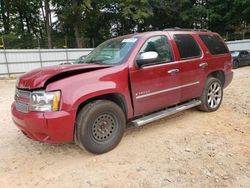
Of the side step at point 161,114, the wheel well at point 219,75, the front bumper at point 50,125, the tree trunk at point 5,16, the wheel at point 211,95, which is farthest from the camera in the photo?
the tree trunk at point 5,16

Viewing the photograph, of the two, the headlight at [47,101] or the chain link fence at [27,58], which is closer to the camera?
the headlight at [47,101]

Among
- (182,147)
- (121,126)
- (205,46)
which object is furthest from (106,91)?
(205,46)

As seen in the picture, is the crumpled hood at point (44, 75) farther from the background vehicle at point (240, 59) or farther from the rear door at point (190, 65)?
the background vehicle at point (240, 59)

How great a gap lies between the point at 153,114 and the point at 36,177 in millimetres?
2197

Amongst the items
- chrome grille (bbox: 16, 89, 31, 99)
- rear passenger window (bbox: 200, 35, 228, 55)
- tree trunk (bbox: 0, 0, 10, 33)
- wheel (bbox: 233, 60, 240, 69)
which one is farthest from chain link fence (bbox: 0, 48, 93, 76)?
tree trunk (bbox: 0, 0, 10, 33)

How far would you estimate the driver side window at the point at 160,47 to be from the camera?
15.2 feet

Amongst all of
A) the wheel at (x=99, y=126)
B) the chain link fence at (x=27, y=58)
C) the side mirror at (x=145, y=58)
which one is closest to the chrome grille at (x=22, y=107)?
the wheel at (x=99, y=126)

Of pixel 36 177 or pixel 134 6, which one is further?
pixel 134 6

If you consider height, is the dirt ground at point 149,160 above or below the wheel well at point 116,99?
below

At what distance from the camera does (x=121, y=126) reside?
164 inches

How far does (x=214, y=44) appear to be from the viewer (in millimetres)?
5969

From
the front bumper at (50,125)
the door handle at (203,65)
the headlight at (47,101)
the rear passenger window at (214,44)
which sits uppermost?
the rear passenger window at (214,44)

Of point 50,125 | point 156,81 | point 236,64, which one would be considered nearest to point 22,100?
point 50,125

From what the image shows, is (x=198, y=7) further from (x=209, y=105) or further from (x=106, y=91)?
(x=106, y=91)
